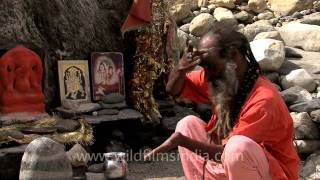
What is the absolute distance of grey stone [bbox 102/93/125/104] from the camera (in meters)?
6.26

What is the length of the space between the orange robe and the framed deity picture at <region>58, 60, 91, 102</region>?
3136 mm

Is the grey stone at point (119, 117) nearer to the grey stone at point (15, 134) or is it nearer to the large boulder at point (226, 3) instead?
the grey stone at point (15, 134)

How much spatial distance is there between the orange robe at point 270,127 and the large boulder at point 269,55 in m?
4.87

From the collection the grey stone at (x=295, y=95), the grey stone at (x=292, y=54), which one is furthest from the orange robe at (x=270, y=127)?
the grey stone at (x=292, y=54)

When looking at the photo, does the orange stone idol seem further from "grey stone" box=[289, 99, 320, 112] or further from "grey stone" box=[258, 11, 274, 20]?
"grey stone" box=[258, 11, 274, 20]

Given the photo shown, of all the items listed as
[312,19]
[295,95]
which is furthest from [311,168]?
[312,19]

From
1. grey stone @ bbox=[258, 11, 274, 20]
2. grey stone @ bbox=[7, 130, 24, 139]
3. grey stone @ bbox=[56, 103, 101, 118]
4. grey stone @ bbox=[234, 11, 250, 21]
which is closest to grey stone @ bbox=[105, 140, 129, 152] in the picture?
grey stone @ bbox=[56, 103, 101, 118]

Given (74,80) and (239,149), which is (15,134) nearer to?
(74,80)

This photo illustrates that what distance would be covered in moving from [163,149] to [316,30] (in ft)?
23.5

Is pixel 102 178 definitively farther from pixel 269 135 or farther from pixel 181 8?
pixel 181 8

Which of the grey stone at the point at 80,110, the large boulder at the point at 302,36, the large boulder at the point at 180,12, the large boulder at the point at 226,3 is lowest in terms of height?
the grey stone at the point at 80,110

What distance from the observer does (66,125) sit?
17.7 feet

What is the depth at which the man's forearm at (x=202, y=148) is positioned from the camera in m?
3.15

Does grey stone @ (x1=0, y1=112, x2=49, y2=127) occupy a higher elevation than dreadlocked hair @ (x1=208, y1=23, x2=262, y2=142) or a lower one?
lower
